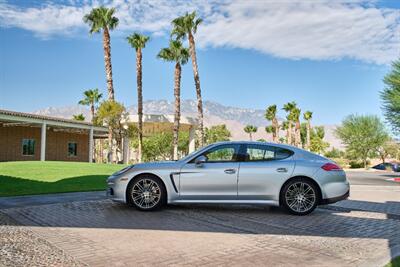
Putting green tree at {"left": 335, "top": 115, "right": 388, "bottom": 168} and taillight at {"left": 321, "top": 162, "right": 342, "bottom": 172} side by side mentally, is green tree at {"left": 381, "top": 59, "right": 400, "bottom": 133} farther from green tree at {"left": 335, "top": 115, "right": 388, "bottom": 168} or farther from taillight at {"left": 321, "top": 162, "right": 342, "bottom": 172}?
green tree at {"left": 335, "top": 115, "right": 388, "bottom": 168}

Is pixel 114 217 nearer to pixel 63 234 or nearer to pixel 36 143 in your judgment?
pixel 63 234

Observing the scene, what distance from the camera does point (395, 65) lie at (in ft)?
83.5

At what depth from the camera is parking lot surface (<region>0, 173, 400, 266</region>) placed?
5.22 metres

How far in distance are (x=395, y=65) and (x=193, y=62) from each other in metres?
16.3

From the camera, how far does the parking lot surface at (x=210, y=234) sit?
5225 millimetres

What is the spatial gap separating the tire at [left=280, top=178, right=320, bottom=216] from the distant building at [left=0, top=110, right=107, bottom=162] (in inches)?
956

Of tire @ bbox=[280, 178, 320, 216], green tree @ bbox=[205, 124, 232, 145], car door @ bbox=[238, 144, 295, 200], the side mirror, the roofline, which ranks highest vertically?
green tree @ bbox=[205, 124, 232, 145]

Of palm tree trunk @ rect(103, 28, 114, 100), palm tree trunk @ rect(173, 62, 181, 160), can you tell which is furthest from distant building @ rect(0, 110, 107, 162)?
palm tree trunk @ rect(173, 62, 181, 160)

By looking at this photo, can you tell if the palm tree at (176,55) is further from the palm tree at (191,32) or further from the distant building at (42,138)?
the distant building at (42,138)

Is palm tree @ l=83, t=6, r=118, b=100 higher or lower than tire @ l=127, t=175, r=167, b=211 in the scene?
higher

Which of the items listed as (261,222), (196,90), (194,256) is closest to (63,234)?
(194,256)

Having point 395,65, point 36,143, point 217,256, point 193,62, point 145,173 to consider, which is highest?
point 193,62

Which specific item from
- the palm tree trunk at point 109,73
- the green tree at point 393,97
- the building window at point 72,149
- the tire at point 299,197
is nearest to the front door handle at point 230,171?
the tire at point 299,197

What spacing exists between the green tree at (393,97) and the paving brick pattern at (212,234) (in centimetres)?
1749
